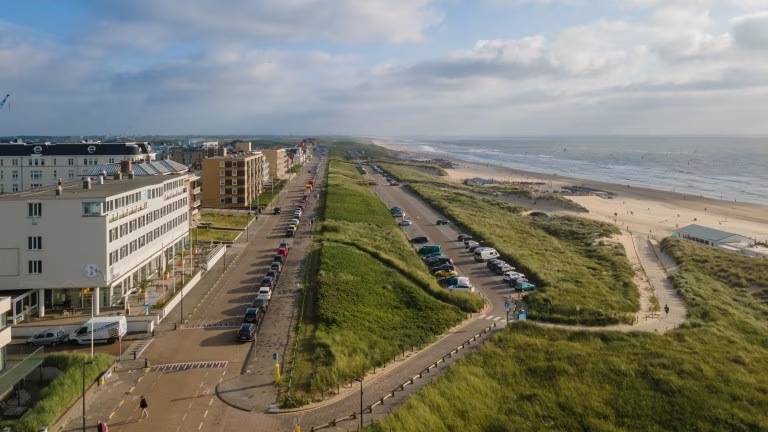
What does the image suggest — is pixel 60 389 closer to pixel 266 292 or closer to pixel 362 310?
pixel 266 292

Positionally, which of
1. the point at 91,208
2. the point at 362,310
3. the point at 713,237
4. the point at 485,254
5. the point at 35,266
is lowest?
the point at 362,310

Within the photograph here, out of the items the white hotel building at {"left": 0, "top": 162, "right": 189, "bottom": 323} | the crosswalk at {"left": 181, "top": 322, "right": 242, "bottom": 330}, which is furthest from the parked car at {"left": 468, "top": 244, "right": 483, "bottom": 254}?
the white hotel building at {"left": 0, "top": 162, "right": 189, "bottom": 323}

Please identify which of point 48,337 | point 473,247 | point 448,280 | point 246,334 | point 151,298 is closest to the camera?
point 48,337

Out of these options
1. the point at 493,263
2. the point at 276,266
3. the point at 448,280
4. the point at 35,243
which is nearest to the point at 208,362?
the point at 35,243

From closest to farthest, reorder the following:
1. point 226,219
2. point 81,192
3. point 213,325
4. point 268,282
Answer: point 213,325 → point 81,192 → point 268,282 → point 226,219

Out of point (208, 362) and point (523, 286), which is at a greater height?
point (523, 286)

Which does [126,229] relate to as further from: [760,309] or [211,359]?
[760,309]

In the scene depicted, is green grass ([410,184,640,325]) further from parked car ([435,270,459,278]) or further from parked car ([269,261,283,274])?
parked car ([269,261,283,274])

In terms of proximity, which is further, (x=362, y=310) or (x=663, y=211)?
(x=663, y=211)

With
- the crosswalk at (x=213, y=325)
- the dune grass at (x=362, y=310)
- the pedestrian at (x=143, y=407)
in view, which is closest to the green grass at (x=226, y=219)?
the dune grass at (x=362, y=310)
